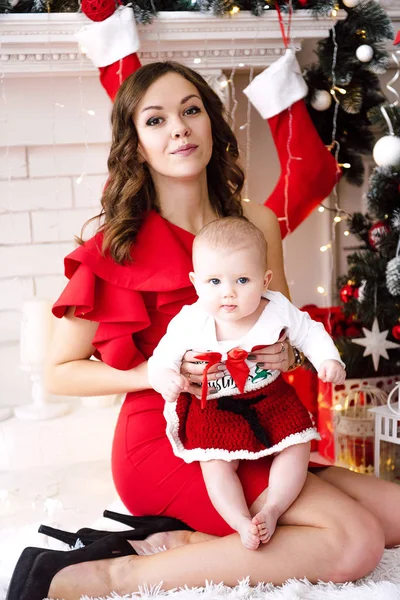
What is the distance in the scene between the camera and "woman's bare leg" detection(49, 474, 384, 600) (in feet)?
5.01

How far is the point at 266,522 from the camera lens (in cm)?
151

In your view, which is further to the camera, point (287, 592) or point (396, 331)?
point (396, 331)

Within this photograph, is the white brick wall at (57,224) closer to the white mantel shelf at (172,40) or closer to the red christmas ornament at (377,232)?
the white mantel shelf at (172,40)

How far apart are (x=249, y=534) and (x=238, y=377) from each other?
1.01 ft

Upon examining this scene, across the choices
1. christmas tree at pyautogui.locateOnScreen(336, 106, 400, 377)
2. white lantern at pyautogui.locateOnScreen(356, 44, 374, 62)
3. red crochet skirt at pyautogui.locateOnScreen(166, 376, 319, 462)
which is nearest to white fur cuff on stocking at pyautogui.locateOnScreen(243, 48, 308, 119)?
white lantern at pyautogui.locateOnScreen(356, 44, 374, 62)

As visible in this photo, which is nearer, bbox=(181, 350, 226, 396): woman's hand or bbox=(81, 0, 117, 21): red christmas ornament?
bbox=(181, 350, 226, 396): woman's hand

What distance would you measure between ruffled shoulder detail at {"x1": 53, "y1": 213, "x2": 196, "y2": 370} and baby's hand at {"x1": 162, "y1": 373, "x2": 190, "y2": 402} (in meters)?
0.29

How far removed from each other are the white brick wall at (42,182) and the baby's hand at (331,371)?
1330 mm

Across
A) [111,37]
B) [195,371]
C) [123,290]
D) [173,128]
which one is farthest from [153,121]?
[195,371]

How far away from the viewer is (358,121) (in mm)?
2662

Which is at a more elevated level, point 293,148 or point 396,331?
point 293,148

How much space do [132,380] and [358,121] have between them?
1371 mm

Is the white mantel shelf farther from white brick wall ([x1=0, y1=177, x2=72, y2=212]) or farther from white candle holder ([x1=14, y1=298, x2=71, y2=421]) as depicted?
white candle holder ([x1=14, y1=298, x2=71, y2=421])

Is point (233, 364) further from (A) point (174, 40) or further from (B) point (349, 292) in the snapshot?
(A) point (174, 40)
